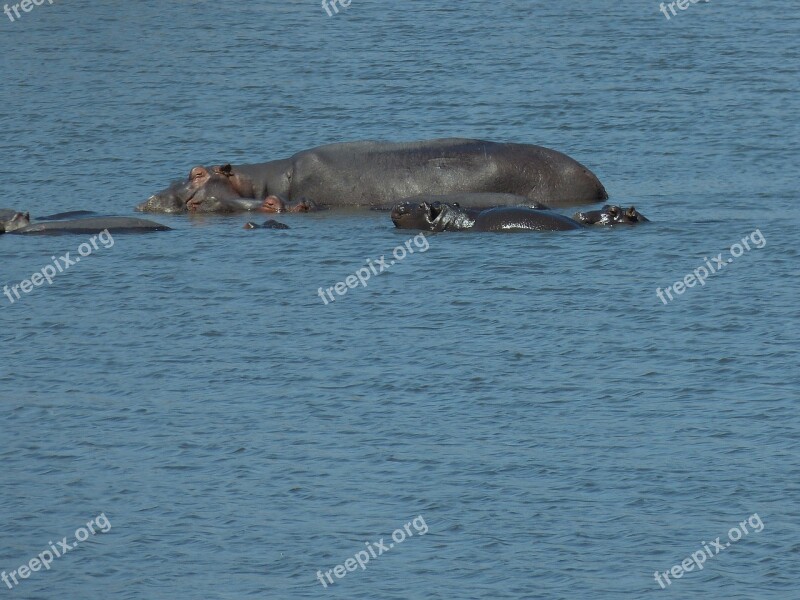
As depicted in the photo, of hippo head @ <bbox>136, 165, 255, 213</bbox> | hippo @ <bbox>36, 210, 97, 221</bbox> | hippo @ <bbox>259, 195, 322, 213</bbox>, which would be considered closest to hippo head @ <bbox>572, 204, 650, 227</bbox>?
hippo @ <bbox>259, 195, 322, 213</bbox>

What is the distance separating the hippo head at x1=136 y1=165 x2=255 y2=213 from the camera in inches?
1023

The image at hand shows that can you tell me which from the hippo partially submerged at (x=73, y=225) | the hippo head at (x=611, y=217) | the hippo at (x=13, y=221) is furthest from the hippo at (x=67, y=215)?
the hippo head at (x=611, y=217)

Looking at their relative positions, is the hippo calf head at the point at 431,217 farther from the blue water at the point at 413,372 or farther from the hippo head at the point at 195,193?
the hippo head at the point at 195,193

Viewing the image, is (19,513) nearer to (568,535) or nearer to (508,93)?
(568,535)

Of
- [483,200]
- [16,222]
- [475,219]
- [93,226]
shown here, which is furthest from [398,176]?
[16,222]

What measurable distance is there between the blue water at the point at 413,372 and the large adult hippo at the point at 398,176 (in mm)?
700

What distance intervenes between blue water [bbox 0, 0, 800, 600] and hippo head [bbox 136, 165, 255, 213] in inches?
19.3

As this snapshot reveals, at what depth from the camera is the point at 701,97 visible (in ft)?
108

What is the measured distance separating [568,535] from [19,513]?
432 centimetres

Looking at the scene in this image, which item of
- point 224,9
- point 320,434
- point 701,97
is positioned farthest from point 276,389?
point 224,9

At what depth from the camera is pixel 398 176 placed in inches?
→ 1016

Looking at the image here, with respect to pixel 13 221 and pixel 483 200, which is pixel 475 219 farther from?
pixel 13 221

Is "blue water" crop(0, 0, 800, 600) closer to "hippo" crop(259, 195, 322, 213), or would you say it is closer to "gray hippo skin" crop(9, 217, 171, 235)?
"gray hippo skin" crop(9, 217, 171, 235)

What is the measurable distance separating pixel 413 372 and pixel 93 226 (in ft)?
26.9
